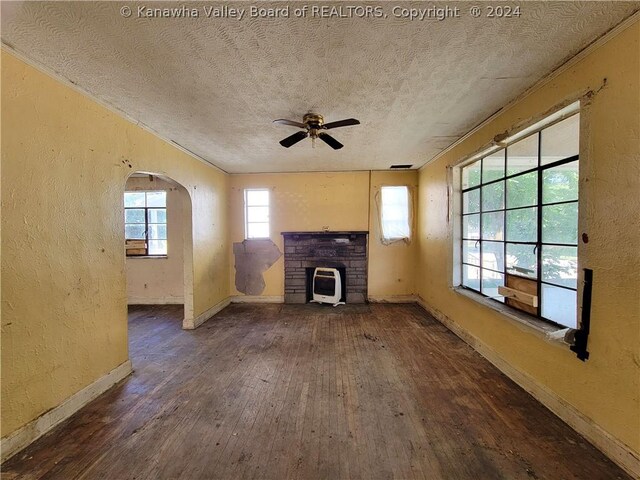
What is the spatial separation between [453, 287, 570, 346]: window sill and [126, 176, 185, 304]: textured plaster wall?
478 centimetres

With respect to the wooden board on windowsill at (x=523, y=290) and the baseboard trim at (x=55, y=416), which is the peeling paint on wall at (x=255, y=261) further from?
the wooden board on windowsill at (x=523, y=290)

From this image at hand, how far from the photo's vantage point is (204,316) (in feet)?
13.0

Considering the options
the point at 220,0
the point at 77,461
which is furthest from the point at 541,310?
the point at 77,461

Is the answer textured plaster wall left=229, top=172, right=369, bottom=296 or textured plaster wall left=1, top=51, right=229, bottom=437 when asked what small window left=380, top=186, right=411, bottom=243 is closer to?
textured plaster wall left=229, top=172, right=369, bottom=296

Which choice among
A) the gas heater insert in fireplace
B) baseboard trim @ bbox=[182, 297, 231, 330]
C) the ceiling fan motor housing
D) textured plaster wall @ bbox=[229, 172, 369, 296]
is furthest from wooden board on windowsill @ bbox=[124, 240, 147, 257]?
the ceiling fan motor housing

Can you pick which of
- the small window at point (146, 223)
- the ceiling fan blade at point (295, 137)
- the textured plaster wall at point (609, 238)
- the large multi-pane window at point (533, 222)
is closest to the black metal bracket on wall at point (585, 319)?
the textured plaster wall at point (609, 238)

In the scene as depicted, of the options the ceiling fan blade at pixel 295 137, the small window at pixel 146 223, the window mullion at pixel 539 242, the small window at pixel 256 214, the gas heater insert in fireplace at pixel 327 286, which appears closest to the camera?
the window mullion at pixel 539 242

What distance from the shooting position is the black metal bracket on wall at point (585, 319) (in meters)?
1.63

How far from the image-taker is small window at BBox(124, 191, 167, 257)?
481 centimetres

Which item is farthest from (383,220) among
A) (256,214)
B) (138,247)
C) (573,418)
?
(138,247)

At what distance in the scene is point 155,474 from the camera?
1.41 metres

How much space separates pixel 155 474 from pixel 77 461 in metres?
0.51

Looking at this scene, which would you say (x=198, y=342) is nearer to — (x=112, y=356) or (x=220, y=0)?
(x=112, y=356)

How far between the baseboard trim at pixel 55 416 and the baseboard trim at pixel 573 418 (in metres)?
3.44
